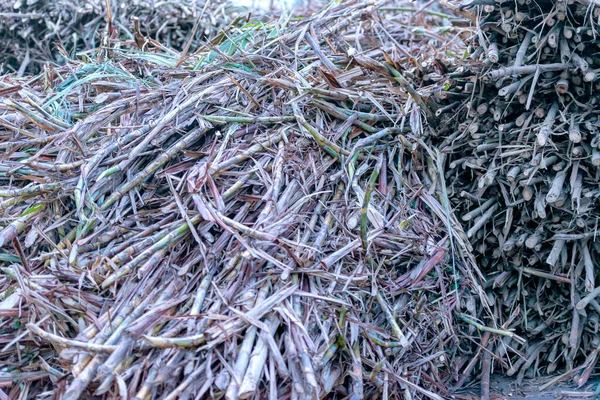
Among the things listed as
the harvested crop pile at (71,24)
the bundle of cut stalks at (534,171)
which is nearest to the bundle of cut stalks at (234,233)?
the bundle of cut stalks at (534,171)

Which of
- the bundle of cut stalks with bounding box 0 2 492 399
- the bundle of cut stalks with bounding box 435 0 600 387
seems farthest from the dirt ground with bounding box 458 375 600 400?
the bundle of cut stalks with bounding box 0 2 492 399

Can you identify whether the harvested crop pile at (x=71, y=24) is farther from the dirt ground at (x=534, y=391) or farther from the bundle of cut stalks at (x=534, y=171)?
the dirt ground at (x=534, y=391)

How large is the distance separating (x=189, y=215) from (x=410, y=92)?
1.20 metres

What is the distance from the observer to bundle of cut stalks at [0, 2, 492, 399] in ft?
7.02

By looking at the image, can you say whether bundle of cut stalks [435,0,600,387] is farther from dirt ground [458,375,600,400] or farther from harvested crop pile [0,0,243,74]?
harvested crop pile [0,0,243,74]

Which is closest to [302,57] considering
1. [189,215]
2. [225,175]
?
[225,175]

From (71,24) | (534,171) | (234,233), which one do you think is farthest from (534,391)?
(71,24)

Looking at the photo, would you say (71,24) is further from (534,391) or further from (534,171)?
(534,391)

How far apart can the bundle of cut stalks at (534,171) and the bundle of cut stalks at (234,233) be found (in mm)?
162

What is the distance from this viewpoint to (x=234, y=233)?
235cm

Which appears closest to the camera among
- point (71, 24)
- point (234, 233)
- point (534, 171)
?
point (234, 233)

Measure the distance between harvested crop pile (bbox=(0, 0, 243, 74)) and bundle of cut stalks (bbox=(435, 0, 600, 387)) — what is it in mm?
2585

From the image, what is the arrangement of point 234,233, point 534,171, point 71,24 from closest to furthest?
point 234,233, point 534,171, point 71,24

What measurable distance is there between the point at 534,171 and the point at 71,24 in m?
3.80
